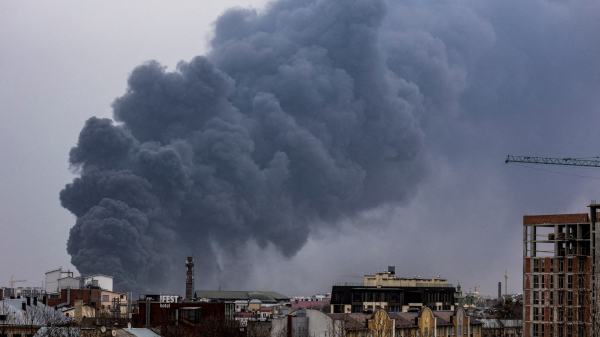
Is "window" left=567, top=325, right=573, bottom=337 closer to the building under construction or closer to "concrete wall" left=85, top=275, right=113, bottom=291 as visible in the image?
the building under construction

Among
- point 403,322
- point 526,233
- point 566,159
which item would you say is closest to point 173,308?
point 403,322

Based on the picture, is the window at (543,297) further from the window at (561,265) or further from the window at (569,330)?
the window at (569,330)

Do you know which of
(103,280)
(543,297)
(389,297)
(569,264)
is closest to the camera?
(569,264)

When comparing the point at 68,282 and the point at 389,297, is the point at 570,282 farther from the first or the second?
the point at 68,282

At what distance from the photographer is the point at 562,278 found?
69375mm

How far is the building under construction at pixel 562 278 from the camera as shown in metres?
67.4

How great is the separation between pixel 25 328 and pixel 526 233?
42233mm

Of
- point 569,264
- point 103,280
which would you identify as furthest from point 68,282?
point 569,264

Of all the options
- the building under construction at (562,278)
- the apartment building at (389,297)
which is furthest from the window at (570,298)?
the apartment building at (389,297)

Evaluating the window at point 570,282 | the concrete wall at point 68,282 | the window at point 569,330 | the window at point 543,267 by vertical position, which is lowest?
the window at point 569,330

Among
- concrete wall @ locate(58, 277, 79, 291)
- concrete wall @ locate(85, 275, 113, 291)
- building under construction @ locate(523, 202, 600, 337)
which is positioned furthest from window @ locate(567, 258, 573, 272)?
concrete wall @ locate(58, 277, 79, 291)

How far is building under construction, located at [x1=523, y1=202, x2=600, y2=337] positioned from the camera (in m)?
67.4

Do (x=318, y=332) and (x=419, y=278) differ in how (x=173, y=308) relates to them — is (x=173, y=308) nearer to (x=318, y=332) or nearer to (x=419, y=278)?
(x=318, y=332)

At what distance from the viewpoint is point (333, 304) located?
105 m
